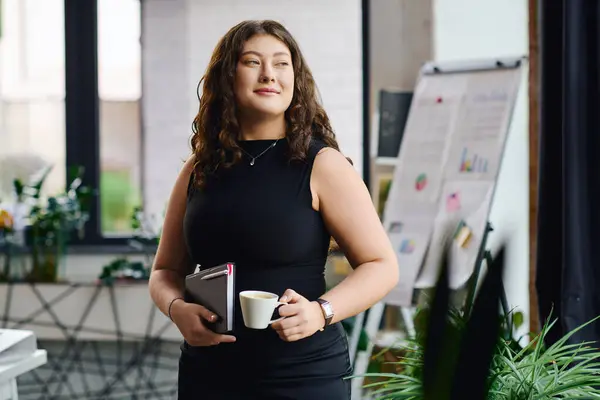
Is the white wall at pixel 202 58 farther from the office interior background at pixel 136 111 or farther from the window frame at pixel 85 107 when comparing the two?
the window frame at pixel 85 107

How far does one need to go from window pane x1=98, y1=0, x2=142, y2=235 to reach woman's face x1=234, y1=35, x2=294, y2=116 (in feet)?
9.10

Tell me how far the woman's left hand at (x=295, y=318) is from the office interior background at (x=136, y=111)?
2.10 meters

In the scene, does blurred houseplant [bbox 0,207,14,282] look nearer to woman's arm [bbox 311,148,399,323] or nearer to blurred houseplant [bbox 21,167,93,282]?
blurred houseplant [bbox 21,167,93,282]

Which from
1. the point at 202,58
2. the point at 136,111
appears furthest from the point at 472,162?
the point at 136,111

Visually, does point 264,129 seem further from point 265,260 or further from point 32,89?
point 32,89

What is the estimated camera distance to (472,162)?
2.91 m

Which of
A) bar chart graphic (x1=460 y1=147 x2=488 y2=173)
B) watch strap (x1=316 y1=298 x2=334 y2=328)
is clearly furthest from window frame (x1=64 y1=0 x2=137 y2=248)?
watch strap (x1=316 y1=298 x2=334 y2=328)

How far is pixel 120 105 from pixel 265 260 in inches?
115

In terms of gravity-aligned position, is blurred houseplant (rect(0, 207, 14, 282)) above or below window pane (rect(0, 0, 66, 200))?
below

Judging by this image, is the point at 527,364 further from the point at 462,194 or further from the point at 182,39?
the point at 182,39

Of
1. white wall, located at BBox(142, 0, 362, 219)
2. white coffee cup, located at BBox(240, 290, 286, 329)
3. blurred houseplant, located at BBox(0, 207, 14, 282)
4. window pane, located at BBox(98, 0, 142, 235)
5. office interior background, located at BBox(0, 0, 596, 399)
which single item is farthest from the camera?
window pane, located at BBox(98, 0, 142, 235)

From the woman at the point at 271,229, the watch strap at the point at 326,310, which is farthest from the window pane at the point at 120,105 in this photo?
the watch strap at the point at 326,310

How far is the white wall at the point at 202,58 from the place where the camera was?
3.73 metres

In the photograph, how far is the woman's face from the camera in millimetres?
1219
